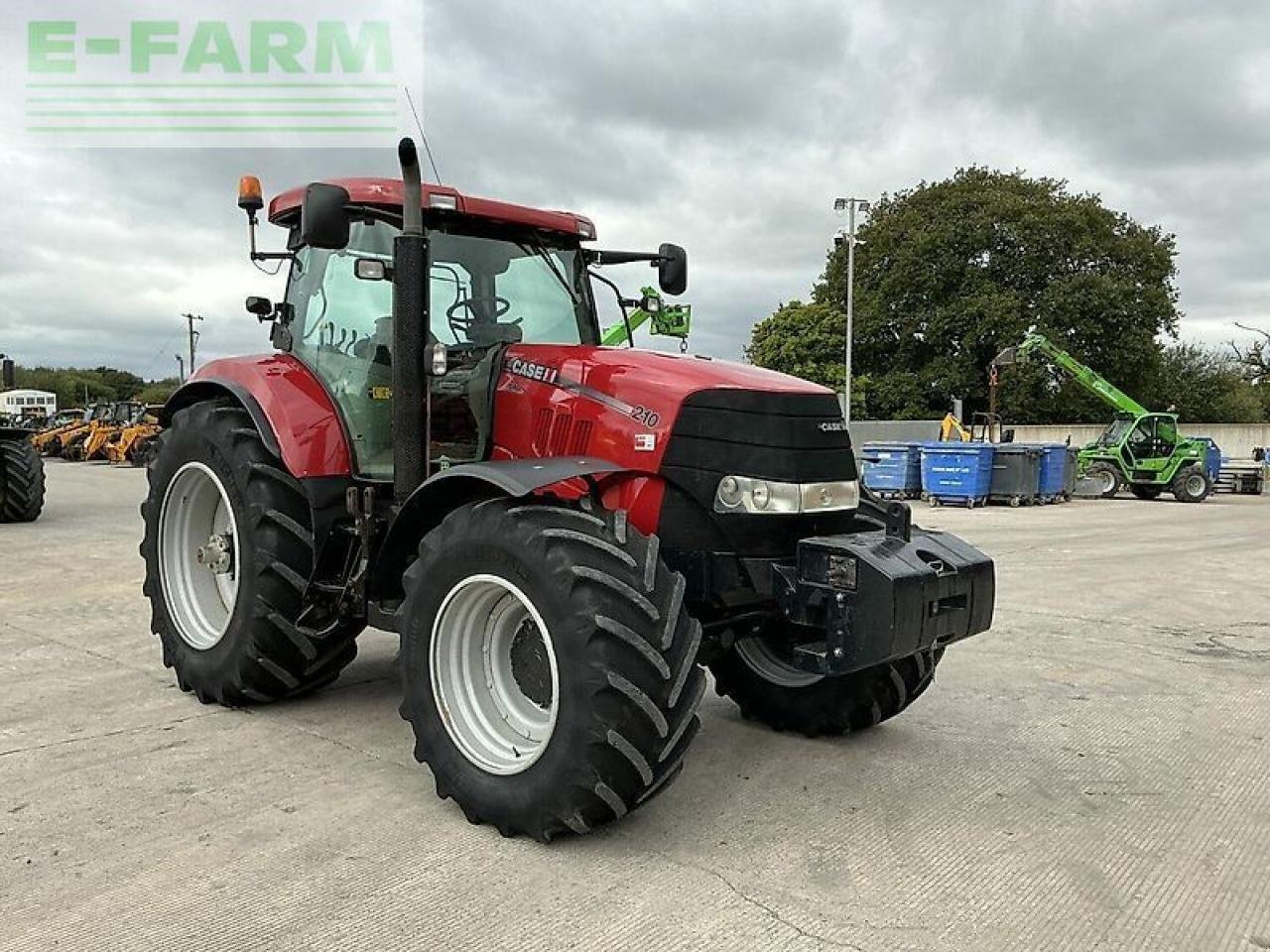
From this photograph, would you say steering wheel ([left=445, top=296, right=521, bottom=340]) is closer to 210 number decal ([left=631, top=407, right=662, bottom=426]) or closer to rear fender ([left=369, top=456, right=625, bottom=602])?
rear fender ([left=369, top=456, right=625, bottom=602])

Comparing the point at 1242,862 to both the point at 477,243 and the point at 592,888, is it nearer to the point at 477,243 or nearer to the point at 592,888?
the point at 592,888

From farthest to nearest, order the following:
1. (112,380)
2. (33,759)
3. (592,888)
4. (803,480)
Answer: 1. (112,380)
2. (33,759)
3. (803,480)
4. (592,888)

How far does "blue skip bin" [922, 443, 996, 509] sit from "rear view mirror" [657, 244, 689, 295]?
15883 millimetres

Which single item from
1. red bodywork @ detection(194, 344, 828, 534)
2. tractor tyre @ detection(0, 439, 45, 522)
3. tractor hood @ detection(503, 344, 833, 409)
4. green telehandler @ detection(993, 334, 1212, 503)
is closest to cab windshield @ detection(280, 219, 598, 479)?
red bodywork @ detection(194, 344, 828, 534)

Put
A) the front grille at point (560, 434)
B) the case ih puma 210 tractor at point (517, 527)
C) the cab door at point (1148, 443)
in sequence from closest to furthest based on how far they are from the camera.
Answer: the case ih puma 210 tractor at point (517, 527)
the front grille at point (560, 434)
the cab door at point (1148, 443)

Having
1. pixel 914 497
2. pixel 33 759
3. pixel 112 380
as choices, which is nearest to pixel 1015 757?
pixel 33 759

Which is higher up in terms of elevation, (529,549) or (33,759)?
(529,549)

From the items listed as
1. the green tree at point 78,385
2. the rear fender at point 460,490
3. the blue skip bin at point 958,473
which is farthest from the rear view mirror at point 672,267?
the green tree at point 78,385

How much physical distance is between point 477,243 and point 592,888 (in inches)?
113

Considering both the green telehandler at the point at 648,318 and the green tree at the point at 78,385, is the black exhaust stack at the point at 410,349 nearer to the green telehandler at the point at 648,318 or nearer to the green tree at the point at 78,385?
the green telehandler at the point at 648,318

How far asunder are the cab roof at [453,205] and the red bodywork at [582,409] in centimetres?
69

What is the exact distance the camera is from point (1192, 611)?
26.9ft

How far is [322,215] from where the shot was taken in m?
3.92

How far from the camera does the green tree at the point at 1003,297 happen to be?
38438 mm
